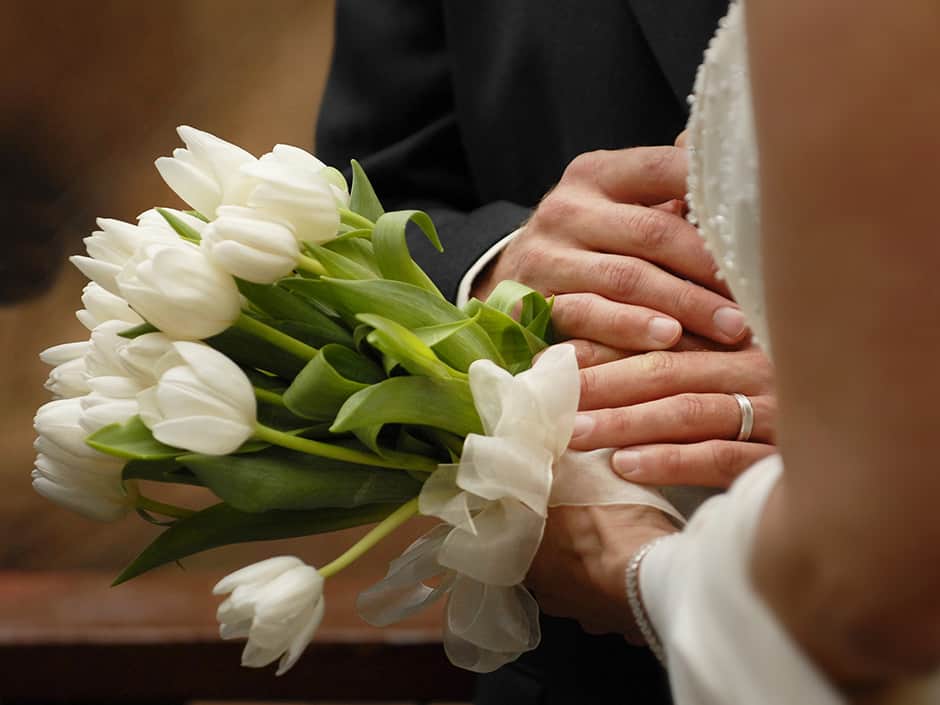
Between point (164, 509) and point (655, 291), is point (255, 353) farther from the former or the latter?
point (655, 291)

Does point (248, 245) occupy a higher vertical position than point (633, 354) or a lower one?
higher

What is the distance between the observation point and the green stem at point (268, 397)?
470 mm

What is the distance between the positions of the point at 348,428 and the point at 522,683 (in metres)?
0.38

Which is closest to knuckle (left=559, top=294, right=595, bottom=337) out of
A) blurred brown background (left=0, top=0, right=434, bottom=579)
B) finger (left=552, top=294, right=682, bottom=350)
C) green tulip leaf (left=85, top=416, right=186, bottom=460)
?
finger (left=552, top=294, right=682, bottom=350)

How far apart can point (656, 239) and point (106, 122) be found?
127cm

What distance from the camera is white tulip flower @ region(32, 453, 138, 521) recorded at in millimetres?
467

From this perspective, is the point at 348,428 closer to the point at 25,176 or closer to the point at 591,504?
the point at 591,504

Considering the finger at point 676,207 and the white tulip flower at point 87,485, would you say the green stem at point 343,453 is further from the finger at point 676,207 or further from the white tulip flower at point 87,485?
the finger at point 676,207

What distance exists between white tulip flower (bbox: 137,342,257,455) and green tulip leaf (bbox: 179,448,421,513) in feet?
0.05

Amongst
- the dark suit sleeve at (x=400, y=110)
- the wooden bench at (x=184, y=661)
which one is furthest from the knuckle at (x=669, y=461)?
the wooden bench at (x=184, y=661)

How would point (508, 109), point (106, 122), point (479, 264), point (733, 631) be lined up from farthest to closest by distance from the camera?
point (106, 122), point (508, 109), point (479, 264), point (733, 631)

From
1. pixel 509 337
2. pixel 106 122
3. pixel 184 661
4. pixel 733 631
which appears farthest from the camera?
pixel 106 122

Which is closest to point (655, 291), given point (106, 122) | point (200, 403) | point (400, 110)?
point (200, 403)

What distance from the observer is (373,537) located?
18.4 inches
